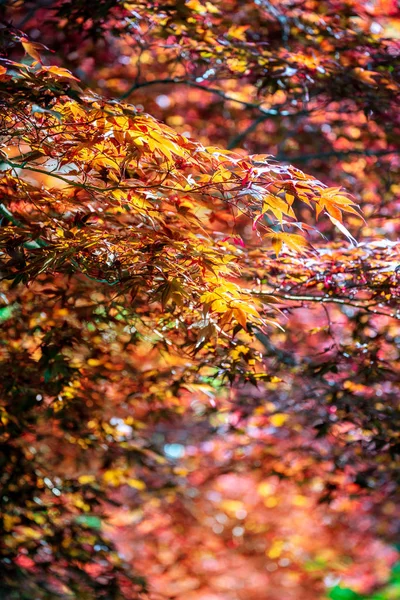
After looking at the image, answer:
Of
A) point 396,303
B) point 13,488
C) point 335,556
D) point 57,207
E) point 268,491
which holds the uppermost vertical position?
point 57,207

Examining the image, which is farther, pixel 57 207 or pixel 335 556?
pixel 335 556

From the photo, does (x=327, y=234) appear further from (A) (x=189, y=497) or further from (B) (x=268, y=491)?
(B) (x=268, y=491)

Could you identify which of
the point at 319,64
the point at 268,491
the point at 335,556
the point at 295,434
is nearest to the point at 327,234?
the point at 319,64

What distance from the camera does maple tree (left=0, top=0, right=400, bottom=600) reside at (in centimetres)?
177

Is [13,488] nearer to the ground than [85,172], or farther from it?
nearer to the ground

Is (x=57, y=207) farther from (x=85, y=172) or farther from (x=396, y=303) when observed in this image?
(x=396, y=303)

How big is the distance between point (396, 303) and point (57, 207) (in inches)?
46.6

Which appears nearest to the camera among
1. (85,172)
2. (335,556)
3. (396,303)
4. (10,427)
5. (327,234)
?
(85,172)

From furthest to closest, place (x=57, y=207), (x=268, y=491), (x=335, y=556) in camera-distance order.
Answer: (x=335, y=556)
(x=268, y=491)
(x=57, y=207)

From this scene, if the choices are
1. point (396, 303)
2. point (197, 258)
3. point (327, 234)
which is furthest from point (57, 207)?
point (327, 234)

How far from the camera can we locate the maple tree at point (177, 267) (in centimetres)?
177

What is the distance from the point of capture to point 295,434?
429cm

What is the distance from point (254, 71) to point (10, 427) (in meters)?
1.87

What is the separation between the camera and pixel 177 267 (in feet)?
5.88
